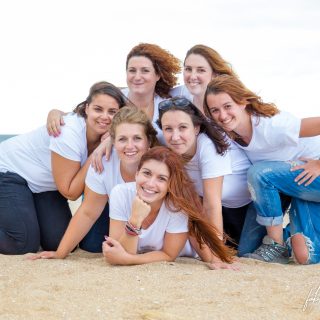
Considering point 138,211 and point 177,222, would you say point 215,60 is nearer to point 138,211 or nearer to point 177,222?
point 177,222

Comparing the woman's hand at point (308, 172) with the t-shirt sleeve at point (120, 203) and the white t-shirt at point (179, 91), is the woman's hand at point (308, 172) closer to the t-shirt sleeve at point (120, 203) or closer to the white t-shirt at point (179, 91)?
the white t-shirt at point (179, 91)

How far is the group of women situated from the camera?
Answer: 4238 millimetres

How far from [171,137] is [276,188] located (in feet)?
3.49

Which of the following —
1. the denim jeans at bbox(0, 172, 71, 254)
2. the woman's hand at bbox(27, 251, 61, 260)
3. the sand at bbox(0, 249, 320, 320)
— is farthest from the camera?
the denim jeans at bbox(0, 172, 71, 254)

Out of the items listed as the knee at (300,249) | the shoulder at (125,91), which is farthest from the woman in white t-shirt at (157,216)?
the shoulder at (125,91)

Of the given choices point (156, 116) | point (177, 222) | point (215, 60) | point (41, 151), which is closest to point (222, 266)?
point (177, 222)

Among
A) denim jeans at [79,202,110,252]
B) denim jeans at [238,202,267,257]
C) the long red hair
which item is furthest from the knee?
denim jeans at [79,202,110,252]

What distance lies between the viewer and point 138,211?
4039 millimetres

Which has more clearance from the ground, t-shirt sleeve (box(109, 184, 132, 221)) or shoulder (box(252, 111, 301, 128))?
shoulder (box(252, 111, 301, 128))

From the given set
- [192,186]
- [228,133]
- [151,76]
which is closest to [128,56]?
[151,76]

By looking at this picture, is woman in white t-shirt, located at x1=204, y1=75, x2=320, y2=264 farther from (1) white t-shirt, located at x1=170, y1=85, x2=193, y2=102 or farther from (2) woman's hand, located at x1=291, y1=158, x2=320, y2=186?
(1) white t-shirt, located at x1=170, y1=85, x2=193, y2=102

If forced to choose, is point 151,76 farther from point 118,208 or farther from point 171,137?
point 118,208

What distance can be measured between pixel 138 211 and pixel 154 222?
0.26m

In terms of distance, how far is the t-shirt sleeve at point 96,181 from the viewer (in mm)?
4531
